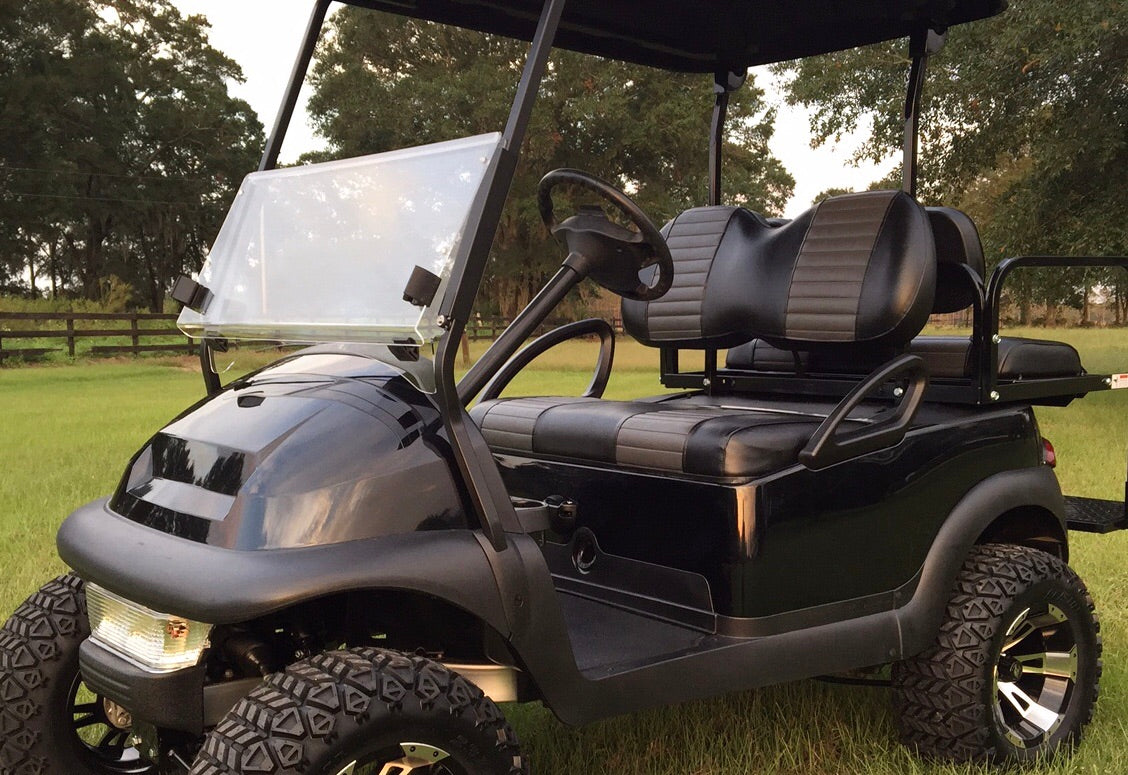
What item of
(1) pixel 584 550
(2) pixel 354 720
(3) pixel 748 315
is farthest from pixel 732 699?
(2) pixel 354 720

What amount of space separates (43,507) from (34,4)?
29.3 m

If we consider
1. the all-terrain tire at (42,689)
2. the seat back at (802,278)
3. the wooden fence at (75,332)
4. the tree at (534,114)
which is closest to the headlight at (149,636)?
the all-terrain tire at (42,689)

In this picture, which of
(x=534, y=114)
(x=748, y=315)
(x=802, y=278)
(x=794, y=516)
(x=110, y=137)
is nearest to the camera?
(x=794, y=516)

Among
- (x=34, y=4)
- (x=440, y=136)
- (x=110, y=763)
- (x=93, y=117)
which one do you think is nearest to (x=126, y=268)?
(x=93, y=117)

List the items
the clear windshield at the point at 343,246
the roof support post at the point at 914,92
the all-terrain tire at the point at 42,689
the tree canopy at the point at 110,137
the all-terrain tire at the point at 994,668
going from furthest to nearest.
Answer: the tree canopy at the point at 110,137 < the roof support post at the point at 914,92 < the all-terrain tire at the point at 994,668 < the all-terrain tire at the point at 42,689 < the clear windshield at the point at 343,246

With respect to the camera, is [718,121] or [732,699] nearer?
[732,699]

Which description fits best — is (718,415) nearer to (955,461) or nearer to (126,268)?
(955,461)

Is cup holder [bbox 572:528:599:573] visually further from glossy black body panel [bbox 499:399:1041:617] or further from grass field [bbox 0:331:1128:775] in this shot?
grass field [bbox 0:331:1128:775]

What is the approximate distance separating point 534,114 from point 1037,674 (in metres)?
21.7

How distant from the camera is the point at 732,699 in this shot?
309 cm

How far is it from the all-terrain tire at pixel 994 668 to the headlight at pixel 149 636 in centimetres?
179

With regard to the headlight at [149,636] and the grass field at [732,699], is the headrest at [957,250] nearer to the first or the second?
the grass field at [732,699]

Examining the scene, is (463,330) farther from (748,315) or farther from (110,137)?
(110,137)

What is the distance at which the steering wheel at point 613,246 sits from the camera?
2211 millimetres
